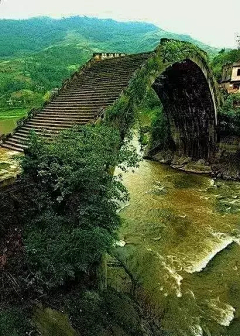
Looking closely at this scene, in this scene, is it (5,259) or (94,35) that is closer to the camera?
(5,259)

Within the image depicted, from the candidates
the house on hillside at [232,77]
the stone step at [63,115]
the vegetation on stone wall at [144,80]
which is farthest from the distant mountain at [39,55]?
the house on hillside at [232,77]

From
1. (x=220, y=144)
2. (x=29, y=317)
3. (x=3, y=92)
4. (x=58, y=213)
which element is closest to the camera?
(x=29, y=317)

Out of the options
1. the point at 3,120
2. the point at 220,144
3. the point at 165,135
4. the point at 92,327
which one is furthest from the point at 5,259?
the point at 3,120

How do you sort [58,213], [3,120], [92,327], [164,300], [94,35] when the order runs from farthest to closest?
[94,35] < [3,120] < [164,300] < [58,213] < [92,327]

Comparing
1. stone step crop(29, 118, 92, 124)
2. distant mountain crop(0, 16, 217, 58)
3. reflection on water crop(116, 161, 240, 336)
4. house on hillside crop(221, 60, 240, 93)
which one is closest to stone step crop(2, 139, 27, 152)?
stone step crop(29, 118, 92, 124)

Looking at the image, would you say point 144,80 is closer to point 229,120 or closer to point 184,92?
point 184,92

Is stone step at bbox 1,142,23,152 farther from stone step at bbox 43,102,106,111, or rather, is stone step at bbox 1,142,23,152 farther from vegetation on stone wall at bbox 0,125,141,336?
vegetation on stone wall at bbox 0,125,141,336

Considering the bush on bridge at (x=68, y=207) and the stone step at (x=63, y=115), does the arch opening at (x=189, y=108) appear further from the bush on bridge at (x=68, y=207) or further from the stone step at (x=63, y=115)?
the bush on bridge at (x=68, y=207)

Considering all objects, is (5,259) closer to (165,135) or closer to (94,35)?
(165,135)
